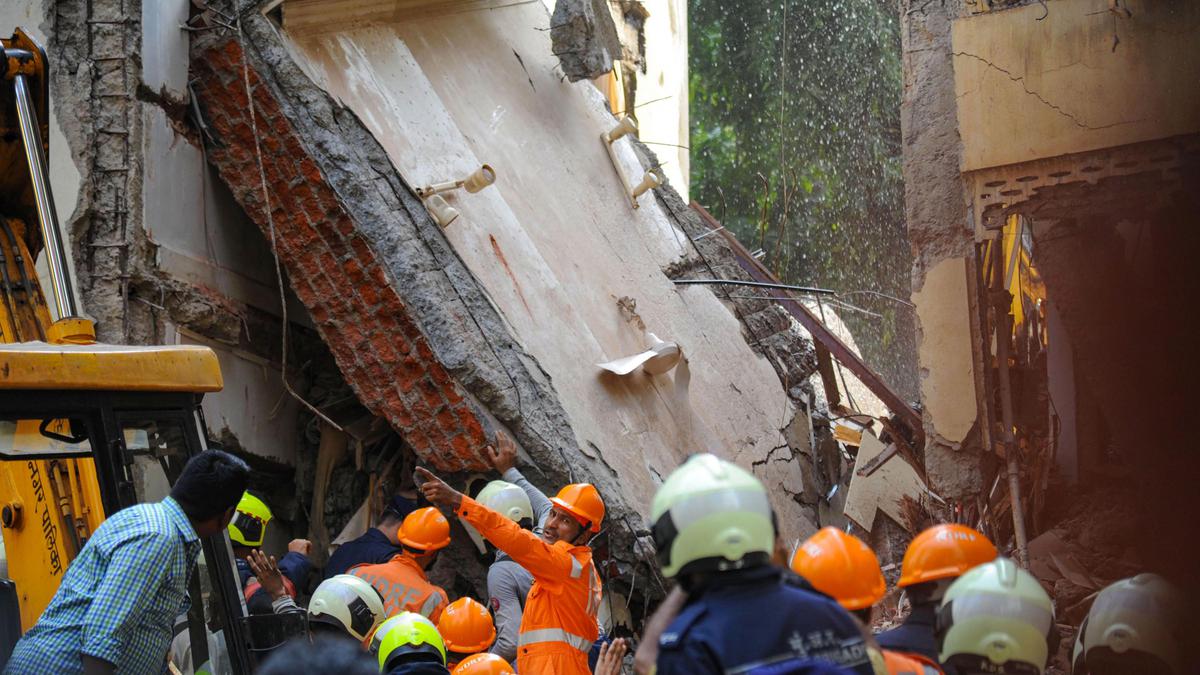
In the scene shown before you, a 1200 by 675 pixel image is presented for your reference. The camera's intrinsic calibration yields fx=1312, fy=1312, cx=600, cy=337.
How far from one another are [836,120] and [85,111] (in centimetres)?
1812

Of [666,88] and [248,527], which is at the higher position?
[666,88]

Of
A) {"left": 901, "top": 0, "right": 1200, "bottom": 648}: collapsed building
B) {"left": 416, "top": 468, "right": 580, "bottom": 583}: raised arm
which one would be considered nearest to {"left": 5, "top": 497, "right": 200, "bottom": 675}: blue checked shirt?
{"left": 416, "top": 468, "right": 580, "bottom": 583}: raised arm

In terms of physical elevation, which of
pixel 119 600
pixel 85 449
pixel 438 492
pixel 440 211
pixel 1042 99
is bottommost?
pixel 438 492

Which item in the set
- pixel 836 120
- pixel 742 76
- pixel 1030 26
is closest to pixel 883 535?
pixel 1030 26

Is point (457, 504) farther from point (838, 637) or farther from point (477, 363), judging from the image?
point (838, 637)

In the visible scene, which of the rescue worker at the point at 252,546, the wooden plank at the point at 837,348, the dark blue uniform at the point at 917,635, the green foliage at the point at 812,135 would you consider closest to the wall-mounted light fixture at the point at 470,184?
the rescue worker at the point at 252,546

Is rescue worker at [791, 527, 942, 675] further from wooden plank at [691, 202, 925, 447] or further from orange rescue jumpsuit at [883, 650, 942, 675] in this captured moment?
wooden plank at [691, 202, 925, 447]

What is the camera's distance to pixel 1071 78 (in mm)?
6391

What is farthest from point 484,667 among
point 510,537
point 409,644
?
point 510,537

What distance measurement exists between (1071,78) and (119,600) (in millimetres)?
4938

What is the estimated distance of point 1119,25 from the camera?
618cm

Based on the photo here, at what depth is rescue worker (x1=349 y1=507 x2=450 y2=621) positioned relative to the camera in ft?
21.1

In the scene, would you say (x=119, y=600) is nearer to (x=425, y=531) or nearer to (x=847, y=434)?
(x=425, y=531)

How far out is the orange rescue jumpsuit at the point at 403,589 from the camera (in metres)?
6.41
